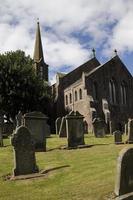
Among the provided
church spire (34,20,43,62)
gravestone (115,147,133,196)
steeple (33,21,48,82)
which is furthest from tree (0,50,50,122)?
gravestone (115,147,133,196)

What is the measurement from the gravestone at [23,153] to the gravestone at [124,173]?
477cm

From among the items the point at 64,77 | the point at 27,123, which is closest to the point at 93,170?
the point at 27,123

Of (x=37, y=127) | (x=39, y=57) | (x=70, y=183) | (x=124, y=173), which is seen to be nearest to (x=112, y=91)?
(x=39, y=57)

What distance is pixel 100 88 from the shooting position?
51375 millimetres

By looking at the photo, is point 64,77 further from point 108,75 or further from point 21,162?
point 21,162

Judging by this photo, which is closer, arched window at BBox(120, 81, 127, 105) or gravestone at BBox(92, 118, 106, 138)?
gravestone at BBox(92, 118, 106, 138)

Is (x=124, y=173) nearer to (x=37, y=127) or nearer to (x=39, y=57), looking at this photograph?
(x=37, y=127)

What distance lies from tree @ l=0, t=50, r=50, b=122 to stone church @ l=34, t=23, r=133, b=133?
352 centimetres

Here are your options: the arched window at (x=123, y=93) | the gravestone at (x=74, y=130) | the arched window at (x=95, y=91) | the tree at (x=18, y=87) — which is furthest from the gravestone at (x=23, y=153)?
the arched window at (x=123, y=93)

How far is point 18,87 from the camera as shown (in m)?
48.4

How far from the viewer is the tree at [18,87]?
47562 mm

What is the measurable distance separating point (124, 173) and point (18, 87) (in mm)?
40144

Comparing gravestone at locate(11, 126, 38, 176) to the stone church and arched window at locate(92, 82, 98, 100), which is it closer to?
the stone church

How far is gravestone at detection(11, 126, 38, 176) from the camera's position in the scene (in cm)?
1303
